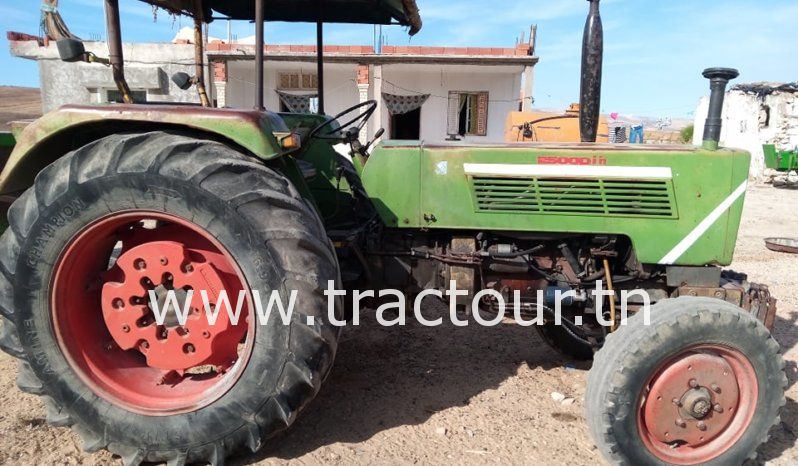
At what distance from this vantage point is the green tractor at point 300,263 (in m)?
2.26

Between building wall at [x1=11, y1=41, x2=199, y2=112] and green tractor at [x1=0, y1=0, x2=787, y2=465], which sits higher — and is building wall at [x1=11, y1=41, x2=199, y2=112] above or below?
above

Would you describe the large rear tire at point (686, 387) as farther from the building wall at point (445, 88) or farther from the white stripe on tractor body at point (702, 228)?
the building wall at point (445, 88)

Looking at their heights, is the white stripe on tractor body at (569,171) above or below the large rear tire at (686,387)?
above

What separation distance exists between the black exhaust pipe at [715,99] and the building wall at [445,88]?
1398 centimetres

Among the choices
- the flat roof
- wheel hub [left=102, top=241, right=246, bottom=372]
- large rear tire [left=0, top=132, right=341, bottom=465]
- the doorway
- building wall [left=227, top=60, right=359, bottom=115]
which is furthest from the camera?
the doorway

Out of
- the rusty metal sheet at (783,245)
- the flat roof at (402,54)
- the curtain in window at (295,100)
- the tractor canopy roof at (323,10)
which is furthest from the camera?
the curtain in window at (295,100)

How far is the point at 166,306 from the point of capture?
244 cm

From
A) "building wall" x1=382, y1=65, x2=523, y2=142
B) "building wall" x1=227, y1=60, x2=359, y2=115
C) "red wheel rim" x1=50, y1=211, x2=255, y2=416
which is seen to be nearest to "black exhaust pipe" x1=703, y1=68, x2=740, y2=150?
"red wheel rim" x1=50, y1=211, x2=255, y2=416

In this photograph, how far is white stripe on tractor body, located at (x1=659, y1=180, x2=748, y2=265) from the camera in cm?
264

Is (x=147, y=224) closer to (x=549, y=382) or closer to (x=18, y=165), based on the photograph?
(x=18, y=165)

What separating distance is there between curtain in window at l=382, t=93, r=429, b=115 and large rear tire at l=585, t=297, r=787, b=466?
606 inches

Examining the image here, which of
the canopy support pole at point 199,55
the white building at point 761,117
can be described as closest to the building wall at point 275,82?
the white building at point 761,117

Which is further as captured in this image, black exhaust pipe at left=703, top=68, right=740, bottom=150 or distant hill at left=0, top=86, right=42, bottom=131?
distant hill at left=0, top=86, right=42, bottom=131

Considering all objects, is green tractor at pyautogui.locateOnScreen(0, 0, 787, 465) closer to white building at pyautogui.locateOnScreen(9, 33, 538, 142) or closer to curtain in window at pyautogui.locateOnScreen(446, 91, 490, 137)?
white building at pyautogui.locateOnScreen(9, 33, 538, 142)
